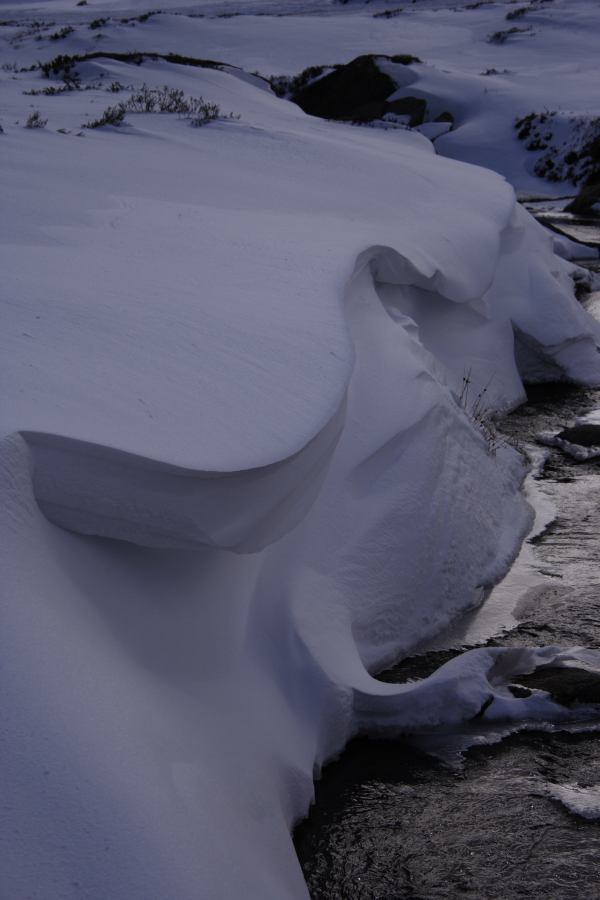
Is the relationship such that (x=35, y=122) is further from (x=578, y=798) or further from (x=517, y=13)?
(x=517, y=13)

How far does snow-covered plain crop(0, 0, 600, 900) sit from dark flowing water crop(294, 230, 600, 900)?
128 millimetres

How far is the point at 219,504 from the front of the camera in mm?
3062

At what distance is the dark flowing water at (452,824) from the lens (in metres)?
2.92

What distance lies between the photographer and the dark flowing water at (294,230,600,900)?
9.59 feet

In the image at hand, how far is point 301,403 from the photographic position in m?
3.55

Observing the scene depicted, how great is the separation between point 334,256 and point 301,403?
2082 mm

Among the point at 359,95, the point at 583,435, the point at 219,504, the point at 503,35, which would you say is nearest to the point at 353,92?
the point at 359,95

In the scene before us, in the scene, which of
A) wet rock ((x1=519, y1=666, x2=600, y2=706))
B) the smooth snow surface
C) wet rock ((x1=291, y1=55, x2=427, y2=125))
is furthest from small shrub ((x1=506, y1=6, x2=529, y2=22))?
the smooth snow surface

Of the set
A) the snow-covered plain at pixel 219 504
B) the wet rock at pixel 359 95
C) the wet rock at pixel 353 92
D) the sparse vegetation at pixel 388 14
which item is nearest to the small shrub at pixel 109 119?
the snow-covered plain at pixel 219 504

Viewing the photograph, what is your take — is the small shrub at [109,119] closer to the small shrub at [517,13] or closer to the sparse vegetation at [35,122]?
the sparse vegetation at [35,122]

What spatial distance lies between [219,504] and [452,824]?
1.21 metres

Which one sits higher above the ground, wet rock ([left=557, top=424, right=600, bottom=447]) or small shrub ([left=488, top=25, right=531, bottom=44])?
small shrub ([left=488, top=25, right=531, bottom=44])

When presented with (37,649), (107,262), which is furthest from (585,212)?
(37,649)

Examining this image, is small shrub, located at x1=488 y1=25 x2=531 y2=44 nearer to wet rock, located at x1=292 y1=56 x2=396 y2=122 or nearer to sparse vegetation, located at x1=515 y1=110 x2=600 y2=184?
wet rock, located at x1=292 y1=56 x2=396 y2=122
